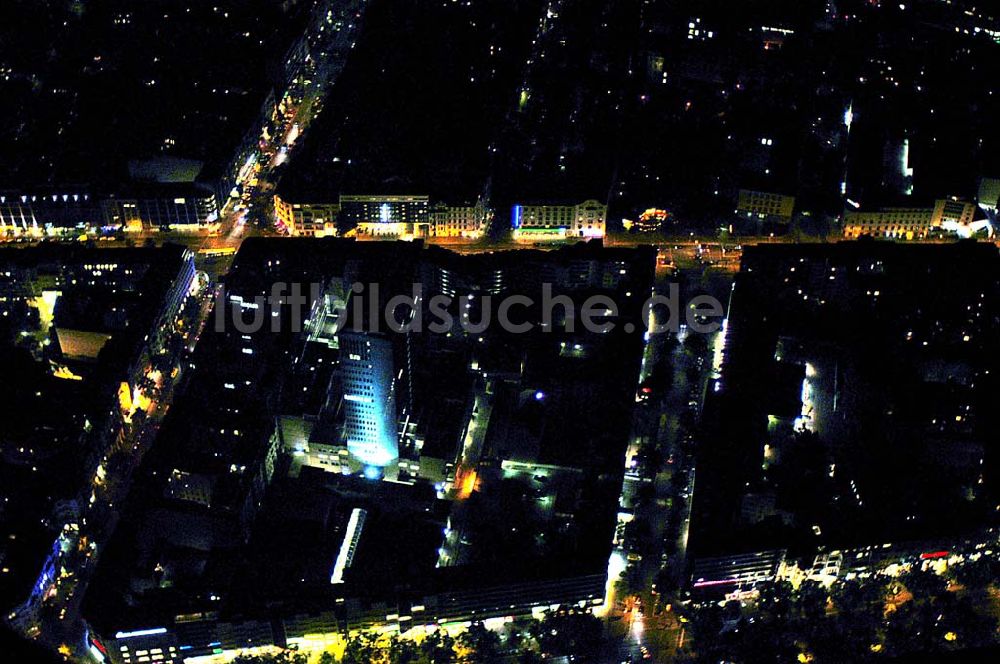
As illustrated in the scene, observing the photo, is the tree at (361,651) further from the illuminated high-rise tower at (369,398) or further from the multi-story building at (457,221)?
the multi-story building at (457,221)

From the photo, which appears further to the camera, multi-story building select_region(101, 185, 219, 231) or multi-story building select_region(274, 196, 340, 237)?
multi-story building select_region(101, 185, 219, 231)

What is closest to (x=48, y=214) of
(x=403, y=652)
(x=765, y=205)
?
(x=403, y=652)

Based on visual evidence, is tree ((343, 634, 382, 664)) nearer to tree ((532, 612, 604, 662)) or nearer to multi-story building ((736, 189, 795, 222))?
tree ((532, 612, 604, 662))

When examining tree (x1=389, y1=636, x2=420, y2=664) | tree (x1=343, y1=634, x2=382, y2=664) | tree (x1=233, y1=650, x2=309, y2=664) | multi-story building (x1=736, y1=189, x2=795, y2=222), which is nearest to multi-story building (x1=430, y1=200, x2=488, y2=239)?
multi-story building (x1=736, y1=189, x2=795, y2=222)

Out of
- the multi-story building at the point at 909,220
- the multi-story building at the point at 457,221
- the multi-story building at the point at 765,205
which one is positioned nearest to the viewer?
the multi-story building at the point at 457,221

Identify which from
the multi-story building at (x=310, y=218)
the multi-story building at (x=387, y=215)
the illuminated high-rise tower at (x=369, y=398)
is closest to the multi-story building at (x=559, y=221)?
the multi-story building at (x=387, y=215)
